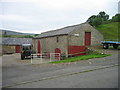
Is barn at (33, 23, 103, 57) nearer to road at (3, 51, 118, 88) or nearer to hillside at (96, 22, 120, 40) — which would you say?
road at (3, 51, 118, 88)

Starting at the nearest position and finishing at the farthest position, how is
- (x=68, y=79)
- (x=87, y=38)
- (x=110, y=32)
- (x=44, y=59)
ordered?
(x=68, y=79) < (x=44, y=59) < (x=87, y=38) < (x=110, y=32)

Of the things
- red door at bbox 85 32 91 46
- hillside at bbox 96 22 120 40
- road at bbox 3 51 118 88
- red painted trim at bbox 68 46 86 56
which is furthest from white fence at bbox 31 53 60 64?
hillside at bbox 96 22 120 40

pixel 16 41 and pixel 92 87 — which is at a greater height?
pixel 16 41

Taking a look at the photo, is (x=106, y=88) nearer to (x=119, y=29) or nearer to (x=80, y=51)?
(x=80, y=51)

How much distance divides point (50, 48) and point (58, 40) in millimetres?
3642

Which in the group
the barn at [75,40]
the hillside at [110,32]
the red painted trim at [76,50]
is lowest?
the red painted trim at [76,50]

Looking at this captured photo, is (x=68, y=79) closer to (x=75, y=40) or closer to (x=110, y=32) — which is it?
(x=75, y=40)

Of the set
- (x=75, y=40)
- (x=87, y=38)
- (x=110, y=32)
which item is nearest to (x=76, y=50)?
(x=75, y=40)

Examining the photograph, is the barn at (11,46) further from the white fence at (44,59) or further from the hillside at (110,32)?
the hillside at (110,32)

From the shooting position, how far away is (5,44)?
47.1 meters

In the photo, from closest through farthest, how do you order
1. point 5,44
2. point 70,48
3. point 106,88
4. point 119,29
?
point 106,88 < point 70,48 < point 5,44 < point 119,29

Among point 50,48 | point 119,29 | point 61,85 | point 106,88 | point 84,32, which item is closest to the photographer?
point 106,88

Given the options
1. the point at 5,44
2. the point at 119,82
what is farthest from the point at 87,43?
the point at 5,44

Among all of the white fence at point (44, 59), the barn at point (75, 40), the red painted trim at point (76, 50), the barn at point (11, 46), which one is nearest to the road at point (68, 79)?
the white fence at point (44, 59)
